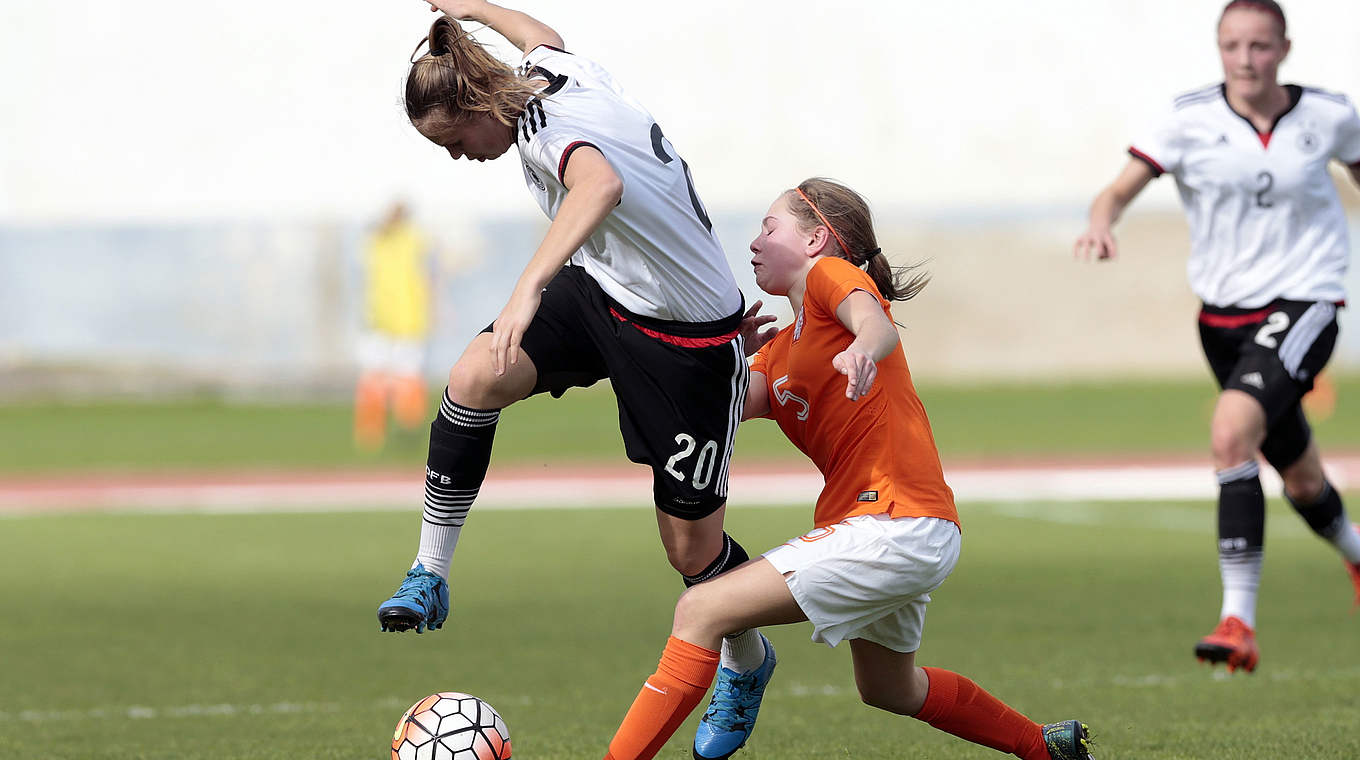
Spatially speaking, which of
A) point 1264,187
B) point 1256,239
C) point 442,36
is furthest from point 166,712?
point 1264,187

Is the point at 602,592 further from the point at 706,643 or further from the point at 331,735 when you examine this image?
the point at 706,643

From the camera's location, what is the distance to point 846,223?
459cm

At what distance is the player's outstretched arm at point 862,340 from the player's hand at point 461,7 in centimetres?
169

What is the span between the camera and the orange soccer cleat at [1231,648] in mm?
5656

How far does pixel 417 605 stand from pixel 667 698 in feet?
2.65

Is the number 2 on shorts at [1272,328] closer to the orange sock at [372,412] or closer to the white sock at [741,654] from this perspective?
the white sock at [741,654]

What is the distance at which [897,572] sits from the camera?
4188mm

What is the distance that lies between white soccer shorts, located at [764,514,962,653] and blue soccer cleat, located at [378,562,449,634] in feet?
3.34

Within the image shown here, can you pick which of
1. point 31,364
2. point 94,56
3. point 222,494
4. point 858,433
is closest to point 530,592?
point 858,433

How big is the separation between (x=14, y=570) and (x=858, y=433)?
7448 mm

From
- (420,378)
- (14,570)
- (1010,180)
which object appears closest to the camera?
(14,570)

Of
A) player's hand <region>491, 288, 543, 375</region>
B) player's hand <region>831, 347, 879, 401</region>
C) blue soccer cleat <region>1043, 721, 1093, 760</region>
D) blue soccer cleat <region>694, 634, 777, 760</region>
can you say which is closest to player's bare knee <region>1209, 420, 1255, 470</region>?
blue soccer cleat <region>1043, 721, 1093, 760</region>

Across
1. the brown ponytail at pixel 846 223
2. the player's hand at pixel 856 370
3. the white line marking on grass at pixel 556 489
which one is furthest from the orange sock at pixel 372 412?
the player's hand at pixel 856 370

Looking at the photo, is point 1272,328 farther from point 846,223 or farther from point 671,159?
point 671,159
